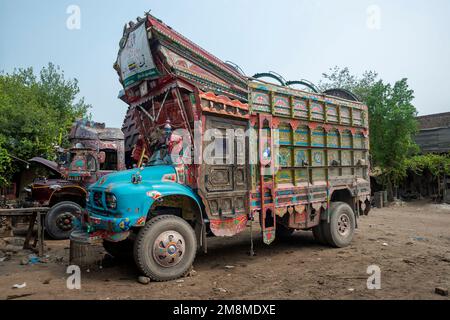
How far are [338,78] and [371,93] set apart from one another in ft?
29.3

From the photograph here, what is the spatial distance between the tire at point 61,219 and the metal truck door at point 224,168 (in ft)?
16.5

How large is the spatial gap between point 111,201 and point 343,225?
5.32 meters

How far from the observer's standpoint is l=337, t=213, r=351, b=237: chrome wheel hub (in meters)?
7.43

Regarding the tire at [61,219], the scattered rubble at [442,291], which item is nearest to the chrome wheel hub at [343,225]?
the scattered rubble at [442,291]

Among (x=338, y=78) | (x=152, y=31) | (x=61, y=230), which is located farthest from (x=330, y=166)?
(x=338, y=78)

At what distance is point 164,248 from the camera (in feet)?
15.3

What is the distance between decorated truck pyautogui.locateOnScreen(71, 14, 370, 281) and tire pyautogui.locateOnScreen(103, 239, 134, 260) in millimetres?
24

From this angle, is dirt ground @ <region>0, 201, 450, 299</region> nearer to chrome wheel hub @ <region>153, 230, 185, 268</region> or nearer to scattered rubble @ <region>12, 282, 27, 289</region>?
scattered rubble @ <region>12, 282, 27, 289</region>

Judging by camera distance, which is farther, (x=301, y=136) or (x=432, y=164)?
(x=432, y=164)

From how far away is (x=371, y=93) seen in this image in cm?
1748

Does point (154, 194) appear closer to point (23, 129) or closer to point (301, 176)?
point (301, 176)

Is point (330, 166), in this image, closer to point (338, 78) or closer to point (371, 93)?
point (371, 93)

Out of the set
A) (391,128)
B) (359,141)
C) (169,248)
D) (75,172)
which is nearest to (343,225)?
(359,141)

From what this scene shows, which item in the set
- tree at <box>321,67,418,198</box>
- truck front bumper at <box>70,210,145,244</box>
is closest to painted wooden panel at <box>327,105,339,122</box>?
truck front bumper at <box>70,210,145,244</box>
